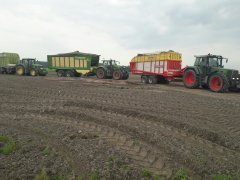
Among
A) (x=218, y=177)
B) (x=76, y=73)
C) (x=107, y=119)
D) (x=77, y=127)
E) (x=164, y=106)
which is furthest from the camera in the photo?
(x=76, y=73)

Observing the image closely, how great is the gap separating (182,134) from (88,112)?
130 inches

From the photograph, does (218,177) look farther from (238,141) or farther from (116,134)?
(116,134)

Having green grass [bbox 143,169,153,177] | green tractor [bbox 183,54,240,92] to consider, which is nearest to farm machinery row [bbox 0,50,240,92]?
green tractor [bbox 183,54,240,92]

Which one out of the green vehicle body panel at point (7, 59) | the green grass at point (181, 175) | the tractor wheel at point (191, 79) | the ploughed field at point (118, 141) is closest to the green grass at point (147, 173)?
the ploughed field at point (118, 141)

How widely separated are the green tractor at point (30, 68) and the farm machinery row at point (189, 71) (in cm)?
1076

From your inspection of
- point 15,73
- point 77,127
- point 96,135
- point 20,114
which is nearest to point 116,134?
point 96,135

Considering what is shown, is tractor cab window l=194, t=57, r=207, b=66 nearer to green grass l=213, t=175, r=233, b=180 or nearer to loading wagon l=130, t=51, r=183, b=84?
loading wagon l=130, t=51, r=183, b=84

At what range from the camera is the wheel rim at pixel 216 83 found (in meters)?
16.1

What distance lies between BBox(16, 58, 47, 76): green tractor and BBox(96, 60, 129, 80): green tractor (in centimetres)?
654

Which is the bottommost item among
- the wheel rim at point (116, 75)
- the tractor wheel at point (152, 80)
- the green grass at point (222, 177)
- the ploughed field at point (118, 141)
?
the green grass at point (222, 177)

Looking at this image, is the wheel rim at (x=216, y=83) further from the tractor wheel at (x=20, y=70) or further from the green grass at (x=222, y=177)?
the tractor wheel at (x=20, y=70)

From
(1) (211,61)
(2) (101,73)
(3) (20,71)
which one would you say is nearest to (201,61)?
(1) (211,61)

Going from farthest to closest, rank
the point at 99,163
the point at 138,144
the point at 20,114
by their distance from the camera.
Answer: the point at 20,114
the point at 138,144
the point at 99,163

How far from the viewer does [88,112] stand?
28.9 feet
